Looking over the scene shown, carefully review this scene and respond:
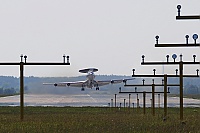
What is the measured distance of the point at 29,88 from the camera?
11694 centimetres

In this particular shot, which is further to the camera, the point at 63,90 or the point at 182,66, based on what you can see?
the point at 63,90

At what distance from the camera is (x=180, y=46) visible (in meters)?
28.8

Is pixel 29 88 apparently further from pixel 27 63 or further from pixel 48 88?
pixel 27 63

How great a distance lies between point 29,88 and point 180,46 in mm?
89893

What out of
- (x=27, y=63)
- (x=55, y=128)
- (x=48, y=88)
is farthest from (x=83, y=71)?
(x=55, y=128)

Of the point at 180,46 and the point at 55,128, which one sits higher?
the point at 180,46

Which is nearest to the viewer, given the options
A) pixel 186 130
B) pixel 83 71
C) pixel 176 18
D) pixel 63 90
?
pixel 176 18

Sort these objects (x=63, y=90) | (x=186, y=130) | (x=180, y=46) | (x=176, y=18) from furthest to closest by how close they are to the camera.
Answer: (x=63, y=90) → (x=180, y=46) → (x=186, y=130) → (x=176, y=18)

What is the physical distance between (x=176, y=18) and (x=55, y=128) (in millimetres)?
7301

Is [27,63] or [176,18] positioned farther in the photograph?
[27,63]

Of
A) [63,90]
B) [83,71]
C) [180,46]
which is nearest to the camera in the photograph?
[180,46]

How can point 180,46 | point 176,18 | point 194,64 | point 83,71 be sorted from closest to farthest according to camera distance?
point 176,18, point 180,46, point 194,64, point 83,71

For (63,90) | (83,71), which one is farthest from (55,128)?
(63,90)

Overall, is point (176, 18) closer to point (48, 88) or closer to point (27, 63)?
point (27, 63)
